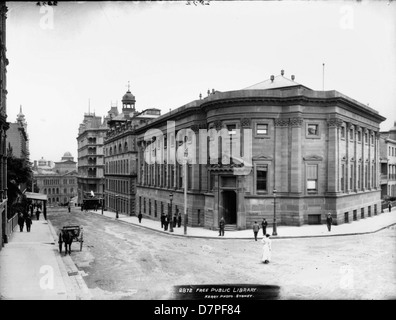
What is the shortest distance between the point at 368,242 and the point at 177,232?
14541mm

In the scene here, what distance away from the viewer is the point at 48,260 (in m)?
20.4

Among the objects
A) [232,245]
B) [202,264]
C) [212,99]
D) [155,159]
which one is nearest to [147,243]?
[232,245]

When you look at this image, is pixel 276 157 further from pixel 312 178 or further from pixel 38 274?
pixel 38 274

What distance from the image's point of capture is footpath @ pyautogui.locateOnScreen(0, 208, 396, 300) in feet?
47.1

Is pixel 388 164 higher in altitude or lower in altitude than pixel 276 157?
lower

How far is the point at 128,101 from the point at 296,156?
152 ft

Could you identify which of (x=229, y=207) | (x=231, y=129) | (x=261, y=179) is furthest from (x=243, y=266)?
(x=231, y=129)

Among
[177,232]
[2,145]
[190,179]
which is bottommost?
[177,232]

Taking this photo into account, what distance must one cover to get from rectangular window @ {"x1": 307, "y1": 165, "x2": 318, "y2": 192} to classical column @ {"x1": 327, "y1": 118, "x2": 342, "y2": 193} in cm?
105

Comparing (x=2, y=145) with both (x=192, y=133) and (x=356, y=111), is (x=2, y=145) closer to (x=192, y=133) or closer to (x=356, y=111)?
(x=192, y=133)

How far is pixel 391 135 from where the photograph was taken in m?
71.0

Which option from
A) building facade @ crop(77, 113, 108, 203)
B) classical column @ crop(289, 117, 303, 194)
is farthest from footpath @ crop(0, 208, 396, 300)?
building facade @ crop(77, 113, 108, 203)

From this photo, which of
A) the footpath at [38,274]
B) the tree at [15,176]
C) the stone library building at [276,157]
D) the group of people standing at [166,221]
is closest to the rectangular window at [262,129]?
the stone library building at [276,157]

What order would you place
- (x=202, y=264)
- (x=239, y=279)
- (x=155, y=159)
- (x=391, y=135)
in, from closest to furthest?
(x=239, y=279)
(x=202, y=264)
(x=155, y=159)
(x=391, y=135)
